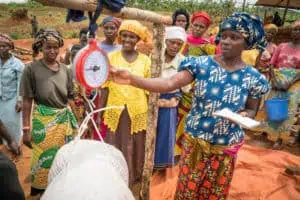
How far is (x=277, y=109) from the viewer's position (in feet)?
17.8

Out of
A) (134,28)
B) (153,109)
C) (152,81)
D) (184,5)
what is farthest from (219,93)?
(184,5)

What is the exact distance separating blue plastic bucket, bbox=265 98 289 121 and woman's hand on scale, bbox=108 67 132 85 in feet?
12.3

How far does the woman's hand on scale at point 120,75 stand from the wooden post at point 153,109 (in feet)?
2.18

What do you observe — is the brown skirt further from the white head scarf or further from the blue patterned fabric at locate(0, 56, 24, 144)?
the blue patterned fabric at locate(0, 56, 24, 144)

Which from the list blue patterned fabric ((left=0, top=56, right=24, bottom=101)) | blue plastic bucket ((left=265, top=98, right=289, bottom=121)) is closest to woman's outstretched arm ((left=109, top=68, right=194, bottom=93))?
blue patterned fabric ((left=0, top=56, right=24, bottom=101))

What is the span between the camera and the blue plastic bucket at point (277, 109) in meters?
5.27

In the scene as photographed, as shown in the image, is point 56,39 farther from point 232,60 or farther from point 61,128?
point 232,60

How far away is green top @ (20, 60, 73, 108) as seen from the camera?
3.15 metres

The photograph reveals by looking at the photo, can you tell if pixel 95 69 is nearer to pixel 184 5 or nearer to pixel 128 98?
pixel 128 98

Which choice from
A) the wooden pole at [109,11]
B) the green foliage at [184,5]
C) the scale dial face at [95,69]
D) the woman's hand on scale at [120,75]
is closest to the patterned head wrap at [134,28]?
the wooden pole at [109,11]

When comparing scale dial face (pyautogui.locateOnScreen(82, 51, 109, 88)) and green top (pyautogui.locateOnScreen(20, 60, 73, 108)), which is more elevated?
scale dial face (pyautogui.locateOnScreen(82, 51, 109, 88))

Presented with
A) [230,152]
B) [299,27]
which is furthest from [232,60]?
[299,27]

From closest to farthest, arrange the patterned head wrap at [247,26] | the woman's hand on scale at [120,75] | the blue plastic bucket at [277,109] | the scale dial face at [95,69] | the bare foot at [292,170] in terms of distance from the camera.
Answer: the scale dial face at [95,69]
the woman's hand on scale at [120,75]
the patterned head wrap at [247,26]
the bare foot at [292,170]
the blue plastic bucket at [277,109]

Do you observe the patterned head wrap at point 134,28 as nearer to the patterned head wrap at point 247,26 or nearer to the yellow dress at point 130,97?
the yellow dress at point 130,97
